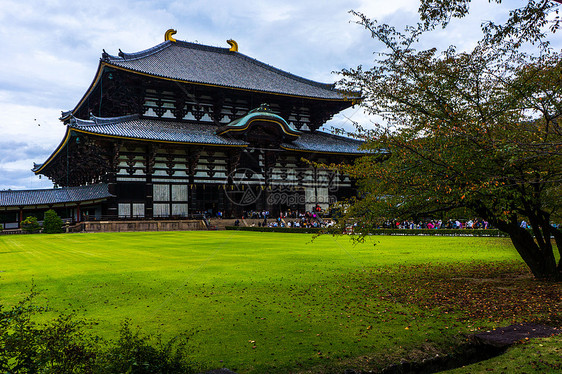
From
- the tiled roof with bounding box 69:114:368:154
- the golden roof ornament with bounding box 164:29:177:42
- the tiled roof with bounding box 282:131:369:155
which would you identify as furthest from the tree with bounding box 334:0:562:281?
the golden roof ornament with bounding box 164:29:177:42

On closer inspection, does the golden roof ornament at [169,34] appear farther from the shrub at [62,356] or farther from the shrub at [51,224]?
the shrub at [62,356]

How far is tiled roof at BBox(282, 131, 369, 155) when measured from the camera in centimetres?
4509

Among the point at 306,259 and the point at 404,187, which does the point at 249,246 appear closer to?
the point at 306,259

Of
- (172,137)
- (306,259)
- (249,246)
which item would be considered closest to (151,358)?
(306,259)

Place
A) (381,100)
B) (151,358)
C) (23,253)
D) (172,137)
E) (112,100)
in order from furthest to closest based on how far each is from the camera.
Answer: (112,100)
(172,137)
(23,253)
(381,100)
(151,358)

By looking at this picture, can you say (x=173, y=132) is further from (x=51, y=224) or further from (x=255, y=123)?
(x=51, y=224)

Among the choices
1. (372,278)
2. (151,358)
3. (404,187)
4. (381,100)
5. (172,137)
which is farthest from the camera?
(172,137)

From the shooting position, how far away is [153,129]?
39.3 meters

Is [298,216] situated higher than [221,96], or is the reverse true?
[221,96]

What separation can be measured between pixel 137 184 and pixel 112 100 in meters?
9.81

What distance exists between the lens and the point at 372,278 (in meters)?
Result: 12.0

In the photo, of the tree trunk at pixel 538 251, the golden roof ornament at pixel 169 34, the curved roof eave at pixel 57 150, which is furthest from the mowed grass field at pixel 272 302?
the golden roof ornament at pixel 169 34

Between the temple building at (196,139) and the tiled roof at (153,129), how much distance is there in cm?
10

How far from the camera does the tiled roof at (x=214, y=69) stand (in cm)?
4188
